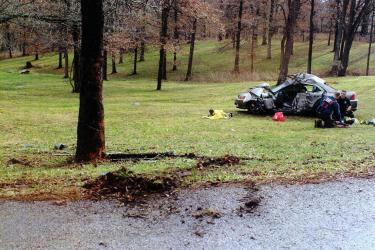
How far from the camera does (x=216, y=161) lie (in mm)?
9586

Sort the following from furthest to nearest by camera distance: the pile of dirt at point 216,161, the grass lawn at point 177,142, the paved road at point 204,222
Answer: the pile of dirt at point 216,161 → the grass lawn at point 177,142 → the paved road at point 204,222

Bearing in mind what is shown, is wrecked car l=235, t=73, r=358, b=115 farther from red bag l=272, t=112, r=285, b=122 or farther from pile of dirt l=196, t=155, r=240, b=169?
pile of dirt l=196, t=155, r=240, b=169

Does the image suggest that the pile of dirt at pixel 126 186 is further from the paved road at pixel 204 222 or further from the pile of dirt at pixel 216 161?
the pile of dirt at pixel 216 161

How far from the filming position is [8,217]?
640 cm

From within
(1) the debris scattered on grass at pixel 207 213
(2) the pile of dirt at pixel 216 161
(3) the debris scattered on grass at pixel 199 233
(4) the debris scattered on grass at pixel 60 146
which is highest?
(2) the pile of dirt at pixel 216 161

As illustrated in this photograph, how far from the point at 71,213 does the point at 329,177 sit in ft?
14.3

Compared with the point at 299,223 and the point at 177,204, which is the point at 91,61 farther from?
the point at 299,223

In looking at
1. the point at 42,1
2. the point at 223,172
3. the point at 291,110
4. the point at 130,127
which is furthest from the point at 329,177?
the point at 42,1

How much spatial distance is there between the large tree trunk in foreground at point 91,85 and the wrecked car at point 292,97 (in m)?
13.2

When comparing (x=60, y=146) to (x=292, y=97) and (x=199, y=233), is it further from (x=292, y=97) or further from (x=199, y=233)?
(x=292, y=97)

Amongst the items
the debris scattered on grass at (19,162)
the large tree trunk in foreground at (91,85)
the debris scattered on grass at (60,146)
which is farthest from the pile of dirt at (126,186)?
the debris scattered on grass at (60,146)

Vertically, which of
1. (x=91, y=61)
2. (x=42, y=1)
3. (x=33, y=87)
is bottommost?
(x=33, y=87)

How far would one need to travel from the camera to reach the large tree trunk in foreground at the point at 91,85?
9.52 meters

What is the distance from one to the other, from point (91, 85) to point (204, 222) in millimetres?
4575
